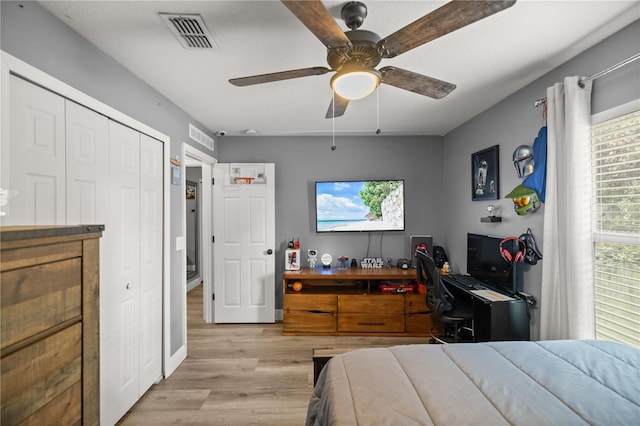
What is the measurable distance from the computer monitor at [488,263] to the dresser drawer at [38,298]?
2.92m

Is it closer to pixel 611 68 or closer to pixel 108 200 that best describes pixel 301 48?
pixel 108 200

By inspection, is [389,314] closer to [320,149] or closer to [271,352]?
[271,352]

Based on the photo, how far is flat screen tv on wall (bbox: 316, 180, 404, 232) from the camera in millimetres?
3773

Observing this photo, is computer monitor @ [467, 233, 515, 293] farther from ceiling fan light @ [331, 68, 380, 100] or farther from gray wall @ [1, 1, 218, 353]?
gray wall @ [1, 1, 218, 353]

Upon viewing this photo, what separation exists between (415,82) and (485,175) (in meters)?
1.82

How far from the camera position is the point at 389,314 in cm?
332

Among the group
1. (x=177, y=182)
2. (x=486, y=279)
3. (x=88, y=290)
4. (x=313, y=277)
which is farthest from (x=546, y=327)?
(x=177, y=182)

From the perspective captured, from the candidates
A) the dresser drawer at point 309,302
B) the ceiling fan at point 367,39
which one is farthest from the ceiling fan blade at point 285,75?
the dresser drawer at point 309,302

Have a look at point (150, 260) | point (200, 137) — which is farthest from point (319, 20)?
point (200, 137)

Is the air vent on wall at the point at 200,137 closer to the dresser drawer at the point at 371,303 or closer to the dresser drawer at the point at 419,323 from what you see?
the dresser drawer at the point at 371,303

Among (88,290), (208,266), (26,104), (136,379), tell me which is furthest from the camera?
(208,266)

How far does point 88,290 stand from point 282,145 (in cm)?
313

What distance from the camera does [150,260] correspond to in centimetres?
232

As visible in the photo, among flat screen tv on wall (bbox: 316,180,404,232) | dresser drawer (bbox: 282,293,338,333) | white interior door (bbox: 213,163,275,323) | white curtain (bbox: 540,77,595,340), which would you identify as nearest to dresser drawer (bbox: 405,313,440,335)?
dresser drawer (bbox: 282,293,338,333)
